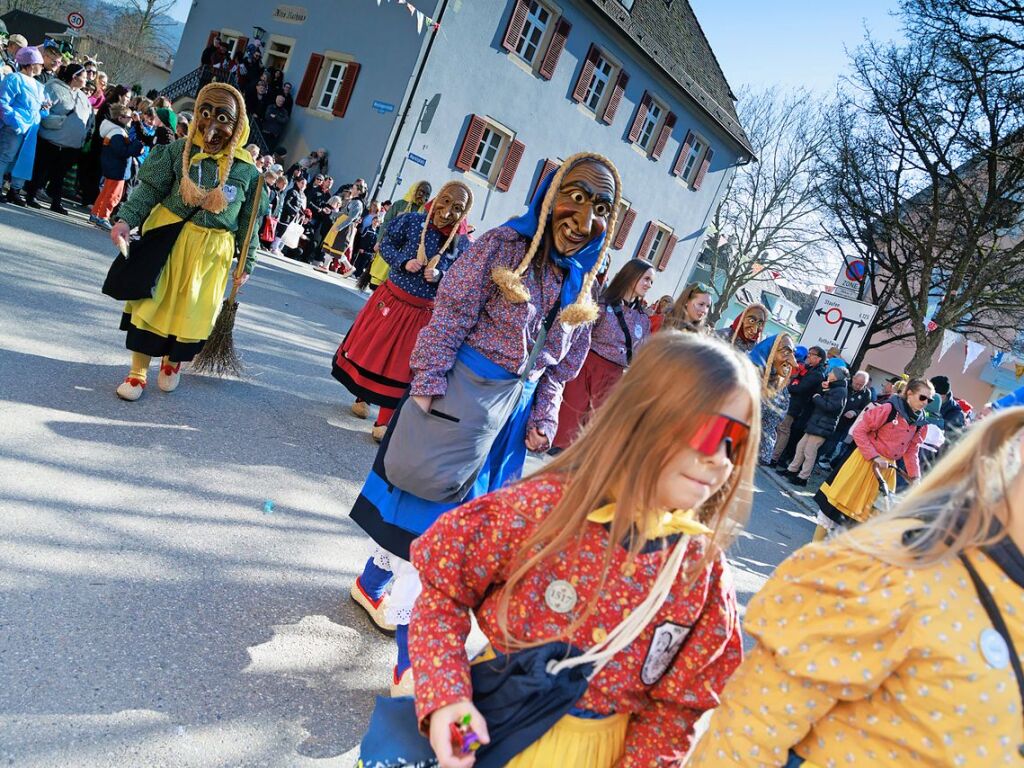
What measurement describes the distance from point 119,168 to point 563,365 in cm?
953

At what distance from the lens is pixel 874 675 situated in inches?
52.7

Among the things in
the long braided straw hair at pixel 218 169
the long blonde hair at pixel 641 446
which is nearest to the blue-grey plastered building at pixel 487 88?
the long braided straw hair at pixel 218 169

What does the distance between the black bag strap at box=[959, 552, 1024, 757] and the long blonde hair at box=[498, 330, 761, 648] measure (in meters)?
0.48

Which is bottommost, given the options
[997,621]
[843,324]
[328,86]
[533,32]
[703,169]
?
[997,621]

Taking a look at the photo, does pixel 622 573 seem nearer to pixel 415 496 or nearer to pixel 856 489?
pixel 415 496

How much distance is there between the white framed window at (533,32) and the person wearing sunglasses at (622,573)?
20.9 m

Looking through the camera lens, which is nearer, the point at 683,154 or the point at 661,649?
the point at 661,649

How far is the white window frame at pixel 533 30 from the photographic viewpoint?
67.4 ft

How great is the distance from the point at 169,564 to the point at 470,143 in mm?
18743

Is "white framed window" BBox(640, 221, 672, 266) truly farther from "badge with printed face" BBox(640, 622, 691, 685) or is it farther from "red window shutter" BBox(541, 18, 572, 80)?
"badge with printed face" BBox(640, 622, 691, 685)

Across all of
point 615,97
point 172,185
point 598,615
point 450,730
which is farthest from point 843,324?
point 450,730

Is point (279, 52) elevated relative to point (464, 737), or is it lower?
elevated

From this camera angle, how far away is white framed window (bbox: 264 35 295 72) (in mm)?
22031

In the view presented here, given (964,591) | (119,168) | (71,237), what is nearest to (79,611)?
(964,591)
